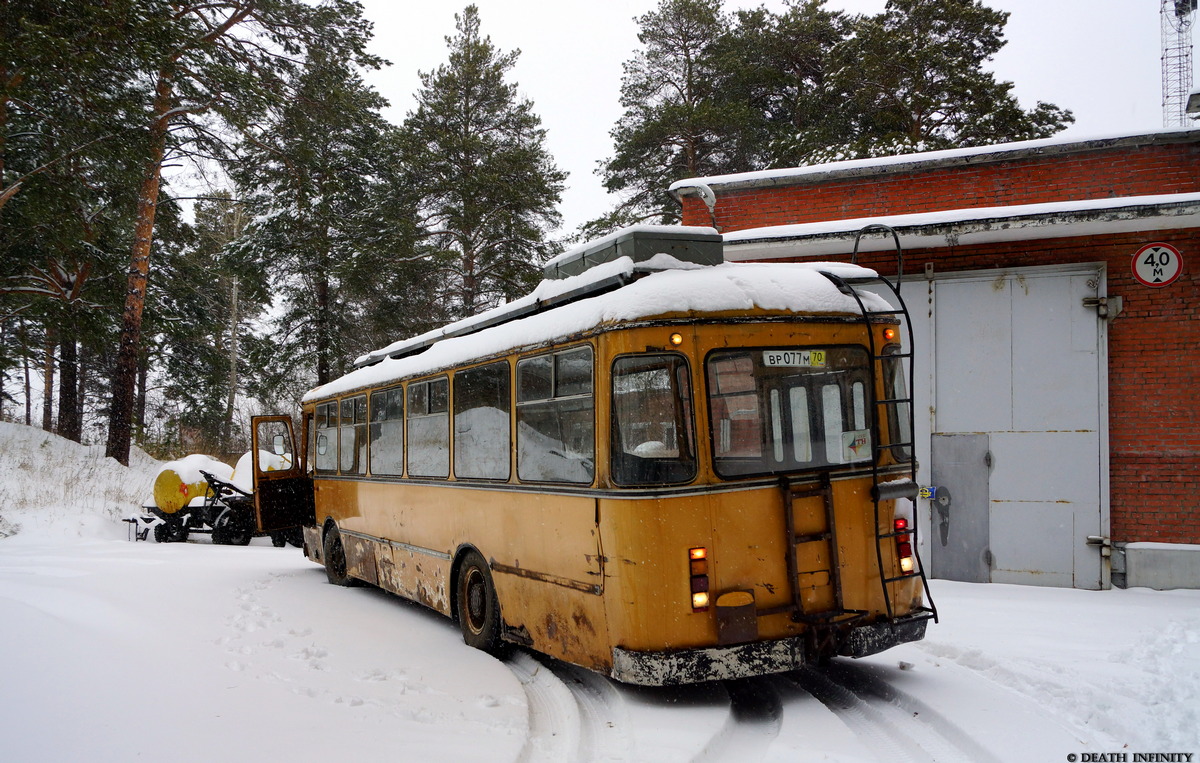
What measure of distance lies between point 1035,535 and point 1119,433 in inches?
59.4

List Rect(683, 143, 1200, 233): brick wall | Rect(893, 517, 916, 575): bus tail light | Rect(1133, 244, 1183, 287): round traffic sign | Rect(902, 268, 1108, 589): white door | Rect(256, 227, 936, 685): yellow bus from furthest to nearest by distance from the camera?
1. Rect(683, 143, 1200, 233): brick wall
2. Rect(902, 268, 1108, 589): white door
3. Rect(1133, 244, 1183, 287): round traffic sign
4. Rect(893, 517, 916, 575): bus tail light
5. Rect(256, 227, 936, 685): yellow bus

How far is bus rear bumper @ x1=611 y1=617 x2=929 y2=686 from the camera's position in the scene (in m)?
5.05

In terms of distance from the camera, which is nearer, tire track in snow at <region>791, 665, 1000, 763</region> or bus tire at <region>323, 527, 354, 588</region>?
tire track in snow at <region>791, 665, 1000, 763</region>

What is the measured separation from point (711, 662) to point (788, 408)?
169cm

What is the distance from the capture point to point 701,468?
5254mm

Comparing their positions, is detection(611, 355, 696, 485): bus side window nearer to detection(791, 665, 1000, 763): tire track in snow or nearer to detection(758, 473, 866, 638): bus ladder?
detection(758, 473, 866, 638): bus ladder

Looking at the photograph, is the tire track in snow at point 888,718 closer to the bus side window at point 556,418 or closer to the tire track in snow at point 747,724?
the tire track in snow at point 747,724

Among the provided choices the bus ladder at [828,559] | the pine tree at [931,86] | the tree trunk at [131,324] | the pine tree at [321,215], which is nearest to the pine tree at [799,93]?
the pine tree at [931,86]

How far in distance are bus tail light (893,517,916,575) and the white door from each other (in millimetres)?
4835

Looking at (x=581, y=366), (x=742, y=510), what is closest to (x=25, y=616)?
(x=581, y=366)

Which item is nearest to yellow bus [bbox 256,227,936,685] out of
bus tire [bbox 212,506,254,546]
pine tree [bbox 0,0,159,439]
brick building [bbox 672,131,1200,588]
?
brick building [bbox 672,131,1200,588]

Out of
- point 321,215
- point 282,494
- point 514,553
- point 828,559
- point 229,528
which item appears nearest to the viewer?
point 828,559

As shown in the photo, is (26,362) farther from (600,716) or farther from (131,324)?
(600,716)

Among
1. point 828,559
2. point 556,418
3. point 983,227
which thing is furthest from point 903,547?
point 983,227
